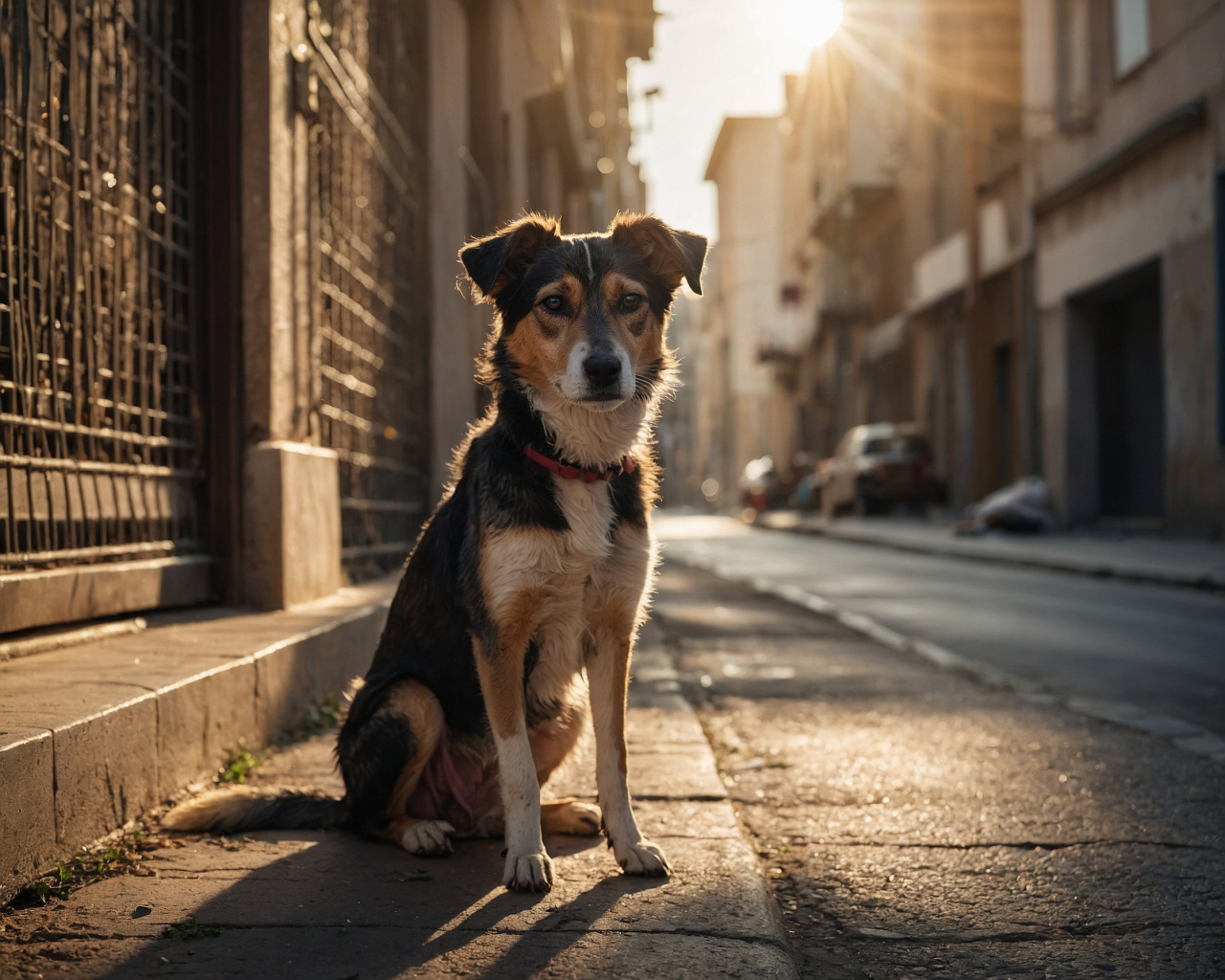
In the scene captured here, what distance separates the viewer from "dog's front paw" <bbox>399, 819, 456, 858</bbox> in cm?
311

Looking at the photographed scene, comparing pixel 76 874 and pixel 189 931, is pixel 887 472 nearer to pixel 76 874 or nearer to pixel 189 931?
pixel 76 874

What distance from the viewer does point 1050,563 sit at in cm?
1347

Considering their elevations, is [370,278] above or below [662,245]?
above

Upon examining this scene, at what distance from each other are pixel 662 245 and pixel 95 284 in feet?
6.81

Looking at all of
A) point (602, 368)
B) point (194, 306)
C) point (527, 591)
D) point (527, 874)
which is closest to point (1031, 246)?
point (194, 306)

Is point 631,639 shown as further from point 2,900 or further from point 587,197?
point 587,197

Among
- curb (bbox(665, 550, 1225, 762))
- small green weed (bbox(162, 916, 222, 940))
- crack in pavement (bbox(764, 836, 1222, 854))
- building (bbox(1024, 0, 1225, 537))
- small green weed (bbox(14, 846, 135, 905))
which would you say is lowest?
crack in pavement (bbox(764, 836, 1222, 854))

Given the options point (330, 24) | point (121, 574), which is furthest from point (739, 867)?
point (330, 24)

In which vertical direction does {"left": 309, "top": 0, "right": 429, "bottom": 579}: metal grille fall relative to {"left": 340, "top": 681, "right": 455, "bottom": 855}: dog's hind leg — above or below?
above

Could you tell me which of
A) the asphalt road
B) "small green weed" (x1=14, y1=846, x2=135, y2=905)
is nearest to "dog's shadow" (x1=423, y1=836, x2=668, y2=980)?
"small green weed" (x1=14, y1=846, x2=135, y2=905)

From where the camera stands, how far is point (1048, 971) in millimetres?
2418

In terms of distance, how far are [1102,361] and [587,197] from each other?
10717 millimetres

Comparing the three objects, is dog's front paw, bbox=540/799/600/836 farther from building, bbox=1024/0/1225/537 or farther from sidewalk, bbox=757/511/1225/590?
building, bbox=1024/0/1225/537

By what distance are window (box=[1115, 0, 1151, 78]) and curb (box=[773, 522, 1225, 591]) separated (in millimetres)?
7250
